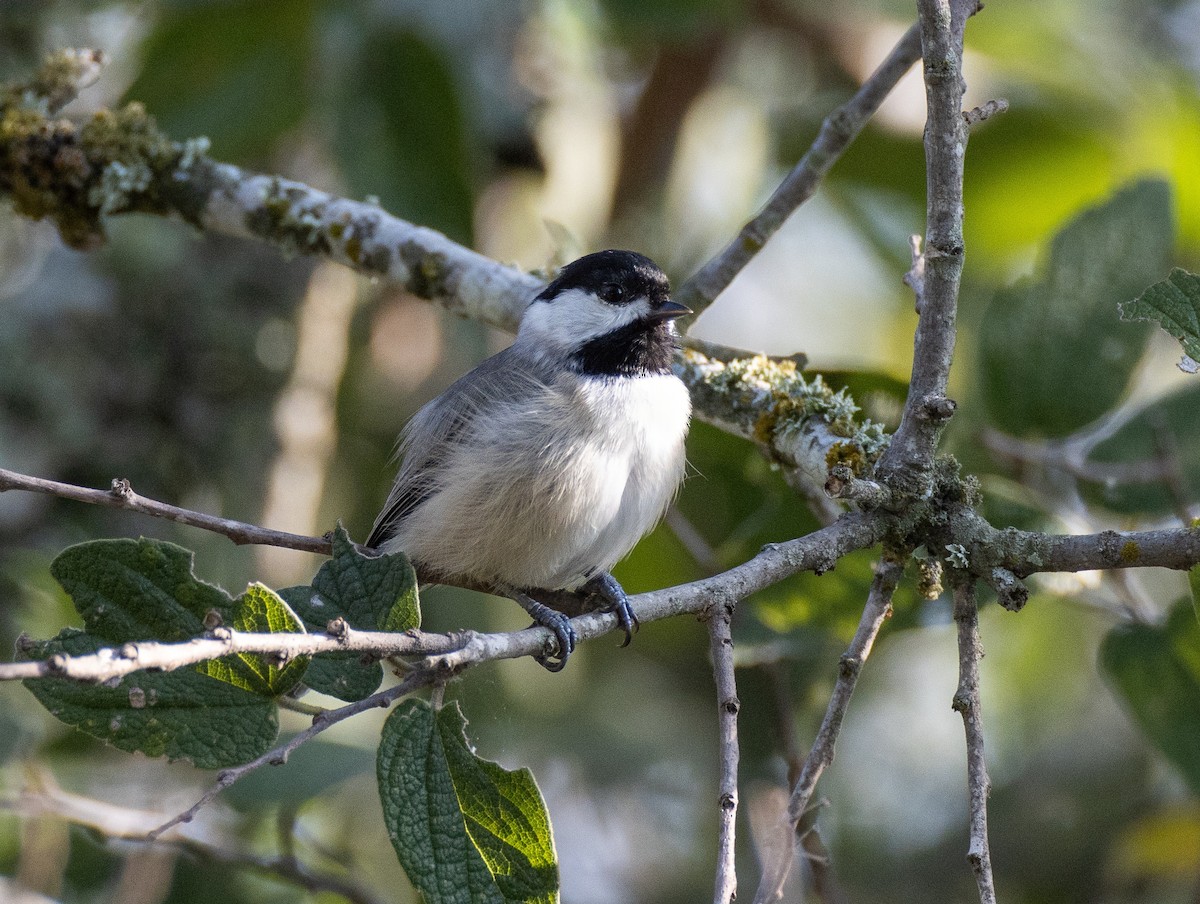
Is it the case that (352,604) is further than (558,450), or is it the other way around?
(558,450)

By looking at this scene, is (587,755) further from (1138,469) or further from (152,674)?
(152,674)

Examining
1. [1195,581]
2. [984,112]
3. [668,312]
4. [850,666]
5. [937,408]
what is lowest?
[850,666]

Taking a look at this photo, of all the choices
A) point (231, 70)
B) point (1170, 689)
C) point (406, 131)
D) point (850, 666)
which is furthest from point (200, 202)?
point (1170, 689)

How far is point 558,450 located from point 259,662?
1022 millimetres

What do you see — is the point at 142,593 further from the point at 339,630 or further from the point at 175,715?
the point at 339,630

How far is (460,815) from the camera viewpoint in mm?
1718

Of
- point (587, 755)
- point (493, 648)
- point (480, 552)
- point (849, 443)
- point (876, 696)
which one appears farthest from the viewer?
point (876, 696)

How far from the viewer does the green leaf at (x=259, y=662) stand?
61.2 inches

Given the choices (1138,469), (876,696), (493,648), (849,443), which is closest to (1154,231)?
(1138,469)

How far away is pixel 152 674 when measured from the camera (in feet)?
5.36

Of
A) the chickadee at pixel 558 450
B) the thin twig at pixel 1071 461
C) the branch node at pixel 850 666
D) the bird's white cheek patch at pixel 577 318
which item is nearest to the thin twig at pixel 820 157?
the chickadee at pixel 558 450

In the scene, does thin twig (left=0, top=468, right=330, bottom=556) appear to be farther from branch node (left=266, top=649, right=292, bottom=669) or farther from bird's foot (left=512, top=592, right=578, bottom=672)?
bird's foot (left=512, top=592, right=578, bottom=672)

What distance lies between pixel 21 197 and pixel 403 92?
106 cm

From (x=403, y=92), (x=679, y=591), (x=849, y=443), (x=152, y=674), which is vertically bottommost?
(x=152, y=674)
